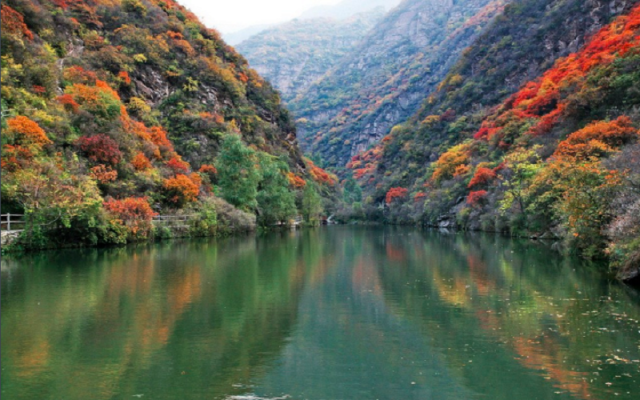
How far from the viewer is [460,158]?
7756 cm

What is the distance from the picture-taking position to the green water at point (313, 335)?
30.8ft

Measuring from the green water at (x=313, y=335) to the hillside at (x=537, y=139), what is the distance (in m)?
4.04

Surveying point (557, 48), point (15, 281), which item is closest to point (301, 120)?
point (557, 48)

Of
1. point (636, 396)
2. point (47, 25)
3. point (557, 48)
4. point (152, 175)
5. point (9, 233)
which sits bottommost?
point (636, 396)

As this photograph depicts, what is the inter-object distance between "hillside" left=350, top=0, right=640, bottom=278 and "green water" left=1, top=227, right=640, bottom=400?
13.3 feet

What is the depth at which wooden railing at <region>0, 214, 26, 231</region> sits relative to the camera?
30.5m

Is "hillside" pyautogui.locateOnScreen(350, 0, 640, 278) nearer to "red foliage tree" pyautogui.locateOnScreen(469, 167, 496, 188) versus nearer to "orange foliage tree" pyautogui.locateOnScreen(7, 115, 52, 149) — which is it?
"red foliage tree" pyautogui.locateOnScreen(469, 167, 496, 188)

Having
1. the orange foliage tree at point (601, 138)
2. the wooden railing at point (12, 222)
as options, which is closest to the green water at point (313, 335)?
the wooden railing at point (12, 222)

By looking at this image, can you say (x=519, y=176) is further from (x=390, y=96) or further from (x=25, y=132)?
(x=390, y=96)

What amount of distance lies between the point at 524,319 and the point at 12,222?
29135 millimetres

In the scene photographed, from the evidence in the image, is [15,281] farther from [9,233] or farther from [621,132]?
[621,132]

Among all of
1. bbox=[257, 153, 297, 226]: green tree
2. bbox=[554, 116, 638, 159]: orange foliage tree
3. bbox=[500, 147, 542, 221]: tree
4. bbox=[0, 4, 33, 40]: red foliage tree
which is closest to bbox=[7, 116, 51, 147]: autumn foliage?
bbox=[0, 4, 33, 40]: red foliage tree

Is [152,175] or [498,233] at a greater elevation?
[152,175]

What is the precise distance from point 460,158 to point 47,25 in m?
55.8
